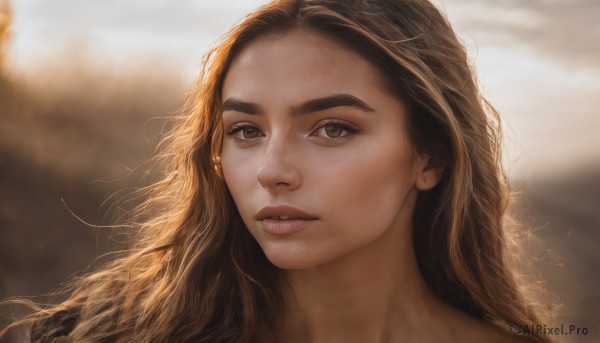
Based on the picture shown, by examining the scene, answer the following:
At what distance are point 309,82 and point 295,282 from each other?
A: 0.99 metres

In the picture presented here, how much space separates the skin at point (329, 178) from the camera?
10.4 ft

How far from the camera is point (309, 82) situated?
3.21m

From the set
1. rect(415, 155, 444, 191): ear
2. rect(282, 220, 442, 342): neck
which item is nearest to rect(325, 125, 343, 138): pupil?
rect(415, 155, 444, 191): ear

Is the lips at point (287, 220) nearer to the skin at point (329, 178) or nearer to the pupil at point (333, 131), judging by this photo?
the skin at point (329, 178)

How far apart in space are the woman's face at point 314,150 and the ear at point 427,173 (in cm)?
16

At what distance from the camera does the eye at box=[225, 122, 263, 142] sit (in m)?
3.39

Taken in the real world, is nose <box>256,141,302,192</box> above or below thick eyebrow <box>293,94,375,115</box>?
below

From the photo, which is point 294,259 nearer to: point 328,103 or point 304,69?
point 328,103

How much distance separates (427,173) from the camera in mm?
3600

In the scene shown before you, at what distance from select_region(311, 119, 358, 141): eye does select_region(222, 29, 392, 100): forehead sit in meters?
0.12

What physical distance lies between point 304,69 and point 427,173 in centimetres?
78

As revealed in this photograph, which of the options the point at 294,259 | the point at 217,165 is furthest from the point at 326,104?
the point at 217,165

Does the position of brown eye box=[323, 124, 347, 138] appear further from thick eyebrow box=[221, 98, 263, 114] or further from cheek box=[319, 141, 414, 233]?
thick eyebrow box=[221, 98, 263, 114]

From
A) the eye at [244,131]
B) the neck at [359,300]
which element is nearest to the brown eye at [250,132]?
the eye at [244,131]
